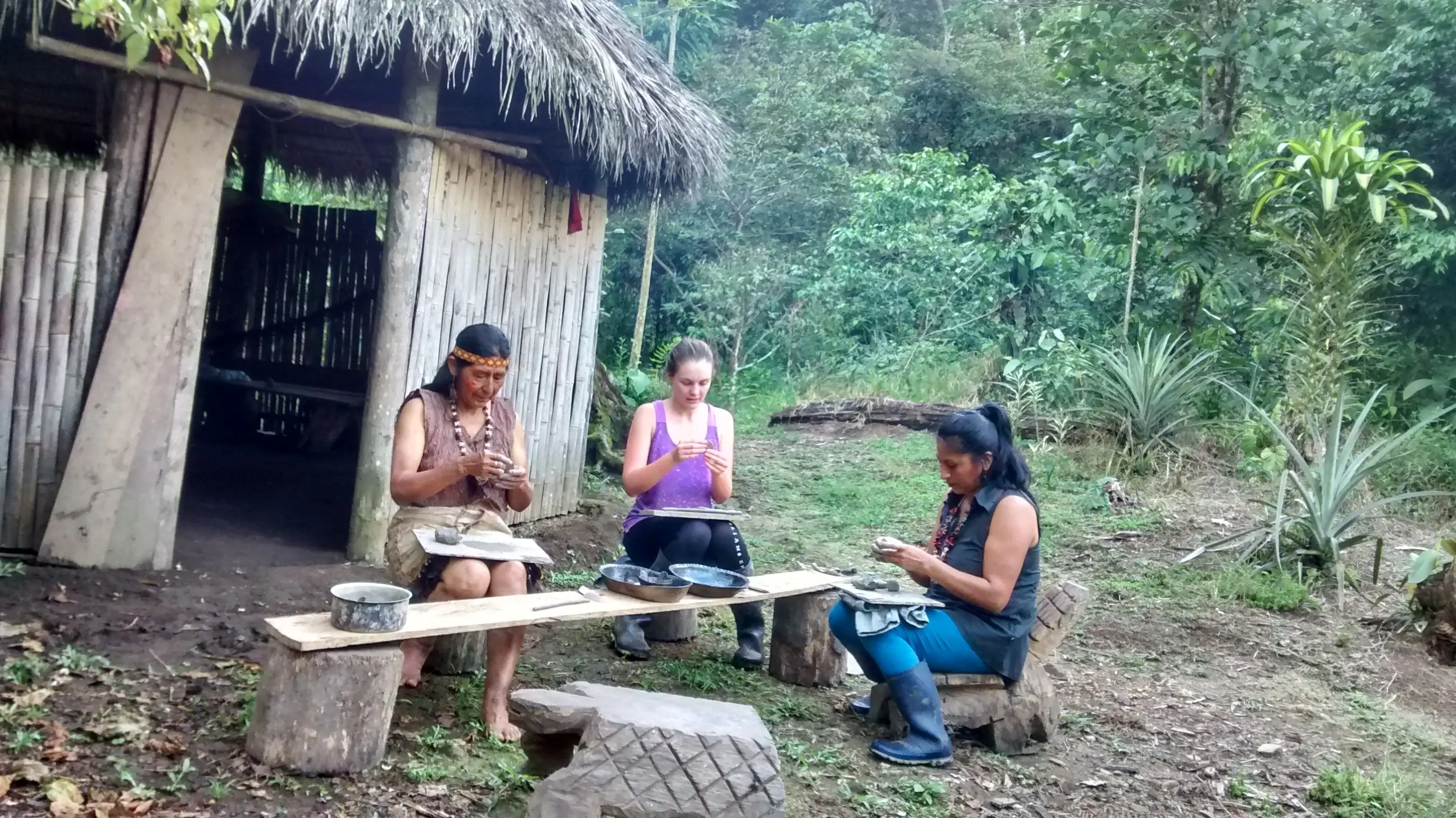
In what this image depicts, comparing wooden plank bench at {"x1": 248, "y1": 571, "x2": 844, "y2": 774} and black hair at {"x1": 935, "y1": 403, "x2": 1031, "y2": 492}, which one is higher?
black hair at {"x1": 935, "y1": 403, "x2": 1031, "y2": 492}

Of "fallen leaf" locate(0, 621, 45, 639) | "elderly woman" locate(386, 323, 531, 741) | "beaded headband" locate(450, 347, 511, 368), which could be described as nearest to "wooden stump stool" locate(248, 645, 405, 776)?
"elderly woman" locate(386, 323, 531, 741)

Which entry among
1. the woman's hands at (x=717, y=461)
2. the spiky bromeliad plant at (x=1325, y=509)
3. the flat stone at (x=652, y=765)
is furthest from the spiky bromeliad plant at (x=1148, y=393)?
the flat stone at (x=652, y=765)

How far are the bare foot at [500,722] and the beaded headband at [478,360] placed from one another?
1079 mm

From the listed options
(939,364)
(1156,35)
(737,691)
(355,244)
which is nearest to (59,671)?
(737,691)

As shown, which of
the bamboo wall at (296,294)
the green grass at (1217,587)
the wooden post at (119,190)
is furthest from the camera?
the bamboo wall at (296,294)

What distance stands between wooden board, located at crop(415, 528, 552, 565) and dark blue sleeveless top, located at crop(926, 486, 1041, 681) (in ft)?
4.55

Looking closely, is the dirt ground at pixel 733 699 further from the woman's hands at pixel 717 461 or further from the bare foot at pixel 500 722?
the woman's hands at pixel 717 461

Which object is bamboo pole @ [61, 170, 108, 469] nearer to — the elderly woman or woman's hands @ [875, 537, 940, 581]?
the elderly woman

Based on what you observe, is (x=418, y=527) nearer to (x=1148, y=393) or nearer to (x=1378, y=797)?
(x=1378, y=797)

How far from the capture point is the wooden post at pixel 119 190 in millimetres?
4809

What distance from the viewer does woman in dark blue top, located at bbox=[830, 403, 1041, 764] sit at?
11.6 feet

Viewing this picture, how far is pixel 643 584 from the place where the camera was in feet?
11.9

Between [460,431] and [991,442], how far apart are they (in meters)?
1.79

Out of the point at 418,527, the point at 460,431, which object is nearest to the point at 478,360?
the point at 460,431
